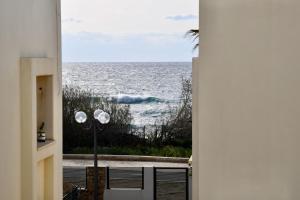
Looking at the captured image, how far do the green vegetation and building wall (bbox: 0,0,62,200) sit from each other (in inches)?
783

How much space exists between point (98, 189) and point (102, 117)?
234 centimetres

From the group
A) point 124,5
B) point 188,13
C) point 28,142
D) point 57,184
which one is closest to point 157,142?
point 57,184

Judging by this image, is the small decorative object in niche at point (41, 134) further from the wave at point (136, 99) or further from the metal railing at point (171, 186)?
the wave at point (136, 99)

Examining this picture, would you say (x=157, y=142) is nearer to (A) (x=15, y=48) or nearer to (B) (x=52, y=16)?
(B) (x=52, y=16)

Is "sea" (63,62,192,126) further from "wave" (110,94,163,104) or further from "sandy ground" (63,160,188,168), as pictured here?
"sandy ground" (63,160,188,168)

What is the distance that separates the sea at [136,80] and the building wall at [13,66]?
34.5 meters

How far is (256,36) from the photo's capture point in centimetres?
210

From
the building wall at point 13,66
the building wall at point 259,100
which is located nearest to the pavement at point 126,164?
the building wall at point 13,66

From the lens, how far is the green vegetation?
97.3ft

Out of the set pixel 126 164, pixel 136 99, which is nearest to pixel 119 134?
pixel 126 164

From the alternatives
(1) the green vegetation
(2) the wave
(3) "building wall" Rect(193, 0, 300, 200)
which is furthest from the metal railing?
(2) the wave

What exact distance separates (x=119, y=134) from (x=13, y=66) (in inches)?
896

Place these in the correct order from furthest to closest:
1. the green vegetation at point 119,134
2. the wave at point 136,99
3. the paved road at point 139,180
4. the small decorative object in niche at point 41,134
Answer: the wave at point 136,99, the green vegetation at point 119,134, the paved road at point 139,180, the small decorative object in niche at point 41,134

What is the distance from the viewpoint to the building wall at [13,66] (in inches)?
306
